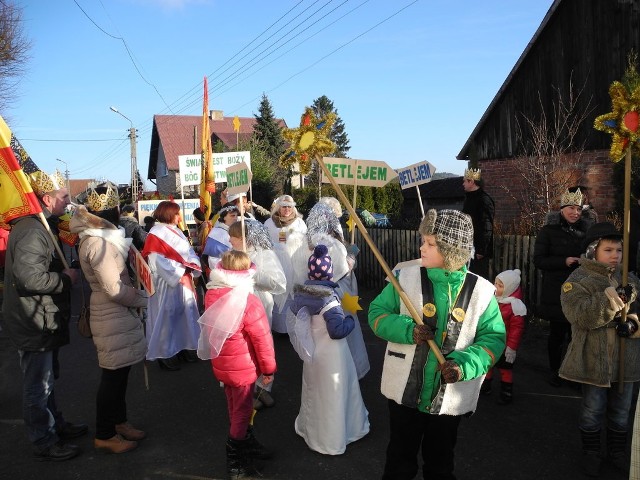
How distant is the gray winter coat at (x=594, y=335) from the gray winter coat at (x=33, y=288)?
3.65 meters

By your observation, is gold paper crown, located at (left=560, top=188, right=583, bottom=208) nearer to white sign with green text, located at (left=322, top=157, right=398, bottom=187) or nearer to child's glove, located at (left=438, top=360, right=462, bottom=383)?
white sign with green text, located at (left=322, top=157, right=398, bottom=187)

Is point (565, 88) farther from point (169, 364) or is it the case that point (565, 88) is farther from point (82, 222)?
point (82, 222)

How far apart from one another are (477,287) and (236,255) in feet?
5.51

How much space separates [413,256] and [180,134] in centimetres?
3784

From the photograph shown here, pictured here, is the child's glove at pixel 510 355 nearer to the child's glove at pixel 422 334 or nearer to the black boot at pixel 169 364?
the child's glove at pixel 422 334

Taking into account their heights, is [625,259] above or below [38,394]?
above

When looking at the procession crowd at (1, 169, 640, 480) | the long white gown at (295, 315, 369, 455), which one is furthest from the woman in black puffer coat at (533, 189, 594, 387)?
the long white gown at (295, 315, 369, 455)

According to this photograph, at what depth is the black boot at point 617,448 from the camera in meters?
3.51

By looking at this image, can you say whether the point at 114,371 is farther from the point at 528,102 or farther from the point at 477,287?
the point at 528,102

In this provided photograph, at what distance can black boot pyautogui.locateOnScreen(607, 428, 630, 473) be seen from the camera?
11.5ft

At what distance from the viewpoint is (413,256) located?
985 cm

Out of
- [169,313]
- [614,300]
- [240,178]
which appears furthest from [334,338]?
[169,313]

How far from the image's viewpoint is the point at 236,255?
354cm

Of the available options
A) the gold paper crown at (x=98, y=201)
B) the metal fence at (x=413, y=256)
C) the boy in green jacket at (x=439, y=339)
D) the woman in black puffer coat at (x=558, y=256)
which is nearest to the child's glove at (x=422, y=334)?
the boy in green jacket at (x=439, y=339)
